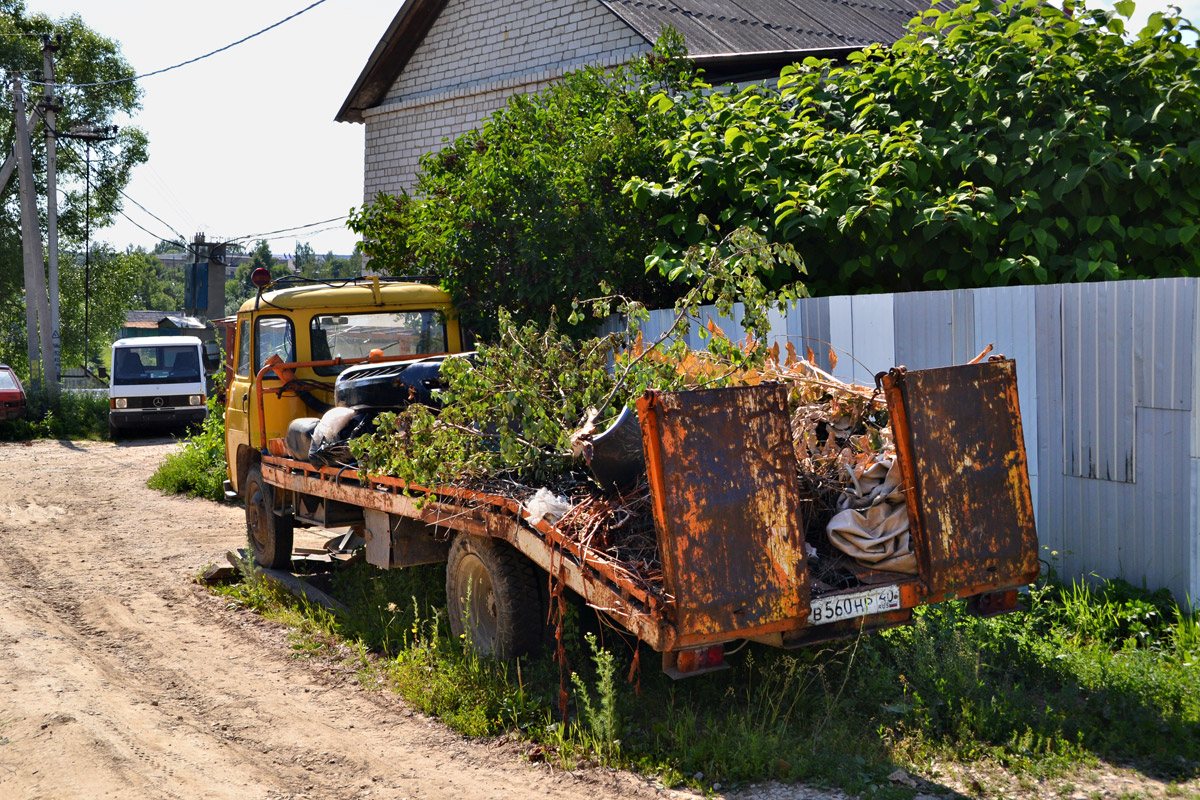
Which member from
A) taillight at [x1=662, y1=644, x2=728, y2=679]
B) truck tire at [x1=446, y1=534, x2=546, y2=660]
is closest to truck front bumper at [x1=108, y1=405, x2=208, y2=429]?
truck tire at [x1=446, y1=534, x2=546, y2=660]

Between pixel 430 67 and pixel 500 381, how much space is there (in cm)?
1332

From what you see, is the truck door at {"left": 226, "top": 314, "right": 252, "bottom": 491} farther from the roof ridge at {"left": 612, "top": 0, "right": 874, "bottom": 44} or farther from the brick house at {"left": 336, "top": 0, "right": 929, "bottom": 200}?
the roof ridge at {"left": 612, "top": 0, "right": 874, "bottom": 44}

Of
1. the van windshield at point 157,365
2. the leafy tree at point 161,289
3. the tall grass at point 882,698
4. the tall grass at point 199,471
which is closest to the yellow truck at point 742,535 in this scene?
the tall grass at point 882,698

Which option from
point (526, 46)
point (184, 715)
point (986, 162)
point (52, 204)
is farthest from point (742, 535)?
point (52, 204)

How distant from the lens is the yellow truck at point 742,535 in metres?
3.92

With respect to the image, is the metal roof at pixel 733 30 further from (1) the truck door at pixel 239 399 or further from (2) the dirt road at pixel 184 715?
(2) the dirt road at pixel 184 715

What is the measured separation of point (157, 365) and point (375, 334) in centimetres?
1437

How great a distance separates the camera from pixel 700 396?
13.1ft

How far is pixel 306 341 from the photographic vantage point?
8.22 metres

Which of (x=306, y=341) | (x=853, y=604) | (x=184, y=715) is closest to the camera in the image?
(x=853, y=604)

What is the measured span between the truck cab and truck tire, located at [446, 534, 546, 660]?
3272 millimetres

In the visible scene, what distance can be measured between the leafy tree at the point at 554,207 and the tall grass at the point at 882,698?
178 inches

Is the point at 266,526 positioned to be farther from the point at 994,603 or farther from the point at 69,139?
the point at 69,139

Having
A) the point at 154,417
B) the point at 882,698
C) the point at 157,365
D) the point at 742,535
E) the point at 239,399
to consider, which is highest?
the point at 157,365
